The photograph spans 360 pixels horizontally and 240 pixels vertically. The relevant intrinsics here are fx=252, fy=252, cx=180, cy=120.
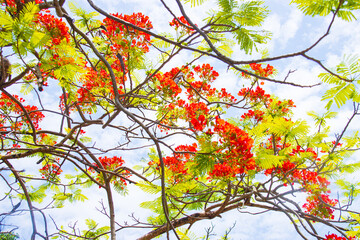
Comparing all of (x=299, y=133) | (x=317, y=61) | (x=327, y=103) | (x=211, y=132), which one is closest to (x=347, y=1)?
(x=317, y=61)

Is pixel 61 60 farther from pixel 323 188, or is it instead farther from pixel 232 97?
pixel 323 188

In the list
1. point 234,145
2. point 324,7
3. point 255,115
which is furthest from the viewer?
point 255,115

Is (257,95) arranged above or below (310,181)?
above

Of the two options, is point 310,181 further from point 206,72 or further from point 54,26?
point 54,26

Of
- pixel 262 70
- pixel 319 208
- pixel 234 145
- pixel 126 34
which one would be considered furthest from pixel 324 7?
pixel 319 208

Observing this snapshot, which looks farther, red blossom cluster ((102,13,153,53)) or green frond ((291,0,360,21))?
red blossom cluster ((102,13,153,53))

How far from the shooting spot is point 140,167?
13.1ft

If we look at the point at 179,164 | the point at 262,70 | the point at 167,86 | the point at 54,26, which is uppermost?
the point at 262,70

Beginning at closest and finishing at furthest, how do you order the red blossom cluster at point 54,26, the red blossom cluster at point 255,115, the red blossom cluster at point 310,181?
the red blossom cluster at point 54,26 < the red blossom cluster at point 310,181 < the red blossom cluster at point 255,115

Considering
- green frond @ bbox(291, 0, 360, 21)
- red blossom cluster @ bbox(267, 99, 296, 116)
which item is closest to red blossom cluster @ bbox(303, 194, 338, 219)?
red blossom cluster @ bbox(267, 99, 296, 116)

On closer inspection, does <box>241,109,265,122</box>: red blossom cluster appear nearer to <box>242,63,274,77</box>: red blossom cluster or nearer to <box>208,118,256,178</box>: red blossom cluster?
<box>242,63,274,77</box>: red blossom cluster

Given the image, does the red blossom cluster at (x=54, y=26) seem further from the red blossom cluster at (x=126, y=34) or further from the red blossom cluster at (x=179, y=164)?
the red blossom cluster at (x=179, y=164)

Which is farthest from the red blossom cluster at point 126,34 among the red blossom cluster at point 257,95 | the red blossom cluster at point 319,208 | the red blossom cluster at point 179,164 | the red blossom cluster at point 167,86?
the red blossom cluster at point 319,208

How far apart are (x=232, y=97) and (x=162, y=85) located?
1569 millimetres
